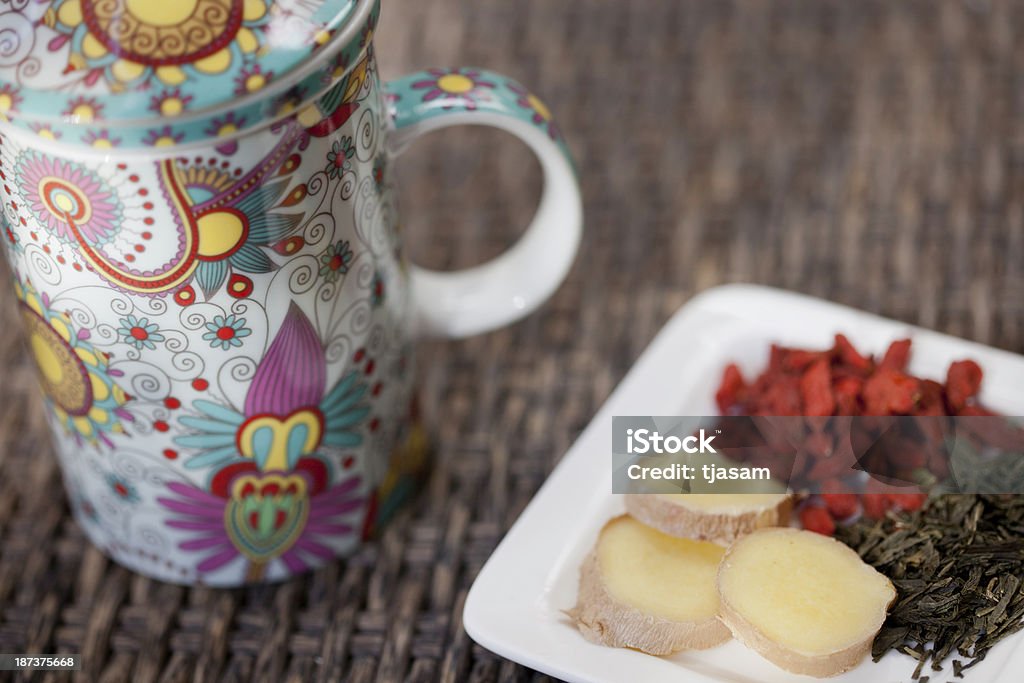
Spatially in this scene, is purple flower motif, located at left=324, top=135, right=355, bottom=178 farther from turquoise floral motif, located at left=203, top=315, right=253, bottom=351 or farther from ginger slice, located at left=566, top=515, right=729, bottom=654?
ginger slice, located at left=566, top=515, right=729, bottom=654

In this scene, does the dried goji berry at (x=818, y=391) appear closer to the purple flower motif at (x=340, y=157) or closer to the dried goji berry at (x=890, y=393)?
the dried goji berry at (x=890, y=393)

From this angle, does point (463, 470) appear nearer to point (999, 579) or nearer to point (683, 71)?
point (999, 579)

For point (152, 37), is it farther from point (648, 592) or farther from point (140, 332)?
point (648, 592)

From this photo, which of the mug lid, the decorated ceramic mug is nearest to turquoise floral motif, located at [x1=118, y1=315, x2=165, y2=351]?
the decorated ceramic mug

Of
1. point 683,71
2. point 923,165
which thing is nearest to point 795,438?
point 923,165

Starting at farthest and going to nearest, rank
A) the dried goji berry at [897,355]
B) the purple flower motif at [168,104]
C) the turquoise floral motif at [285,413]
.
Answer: the dried goji berry at [897,355] → the turquoise floral motif at [285,413] → the purple flower motif at [168,104]

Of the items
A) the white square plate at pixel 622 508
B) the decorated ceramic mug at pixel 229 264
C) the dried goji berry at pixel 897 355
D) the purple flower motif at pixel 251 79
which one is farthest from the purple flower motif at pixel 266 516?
the dried goji berry at pixel 897 355
